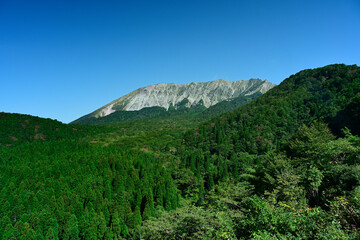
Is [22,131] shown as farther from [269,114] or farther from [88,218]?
[269,114]

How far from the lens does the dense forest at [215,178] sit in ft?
57.6

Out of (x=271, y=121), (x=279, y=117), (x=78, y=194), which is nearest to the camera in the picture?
(x=78, y=194)

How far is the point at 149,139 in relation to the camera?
14338cm

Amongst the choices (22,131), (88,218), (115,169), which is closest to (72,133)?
(22,131)

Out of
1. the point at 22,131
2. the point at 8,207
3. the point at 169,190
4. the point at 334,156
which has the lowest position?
the point at 169,190

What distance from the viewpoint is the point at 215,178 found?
81.9m

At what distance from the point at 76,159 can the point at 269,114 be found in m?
108

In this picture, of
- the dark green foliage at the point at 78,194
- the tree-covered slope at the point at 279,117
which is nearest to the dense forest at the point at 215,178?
the dark green foliage at the point at 78,194

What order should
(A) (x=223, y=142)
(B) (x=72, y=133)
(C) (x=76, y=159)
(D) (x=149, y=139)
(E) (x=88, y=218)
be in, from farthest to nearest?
(B) (x=72, y=133), (D) (x=149, y=139), (A) (x=223, y=142), (C) (x=76, y=159), (E) (x=88, y=218)

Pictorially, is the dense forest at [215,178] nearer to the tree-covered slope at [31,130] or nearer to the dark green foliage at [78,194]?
the dark green foliage at [78,194]

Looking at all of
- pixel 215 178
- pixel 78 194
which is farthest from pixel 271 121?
pixel 78 194

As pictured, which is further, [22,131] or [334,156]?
[22,131]

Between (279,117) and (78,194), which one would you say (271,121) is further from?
(78,194)

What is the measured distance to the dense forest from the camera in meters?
17.5
